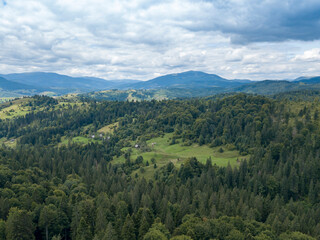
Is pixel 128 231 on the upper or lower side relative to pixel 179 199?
upper

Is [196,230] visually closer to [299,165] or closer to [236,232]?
[236,232]

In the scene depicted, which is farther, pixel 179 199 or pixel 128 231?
pixel 179 199

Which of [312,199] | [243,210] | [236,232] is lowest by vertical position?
[312,199]

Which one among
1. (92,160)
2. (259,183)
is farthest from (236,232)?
(92,160)

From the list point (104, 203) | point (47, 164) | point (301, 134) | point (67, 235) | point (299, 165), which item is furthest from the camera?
point (301, 134)

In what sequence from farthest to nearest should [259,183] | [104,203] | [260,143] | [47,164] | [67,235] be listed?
[260,143]
[47,164]
[259,183]
[104,203]
[67,235]

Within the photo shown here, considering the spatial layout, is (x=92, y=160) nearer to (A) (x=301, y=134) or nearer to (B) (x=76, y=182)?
(B) (x=76, y=182)

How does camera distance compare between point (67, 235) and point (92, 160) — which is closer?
point (67, 235)

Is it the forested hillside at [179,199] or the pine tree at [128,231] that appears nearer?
the pine tree at [128,231]

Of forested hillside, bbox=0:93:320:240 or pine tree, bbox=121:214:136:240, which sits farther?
forested hillside, bbox=0:93:320:240

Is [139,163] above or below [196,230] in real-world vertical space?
below

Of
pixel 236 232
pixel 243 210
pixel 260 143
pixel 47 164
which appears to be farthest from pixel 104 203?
pixel 260 143
